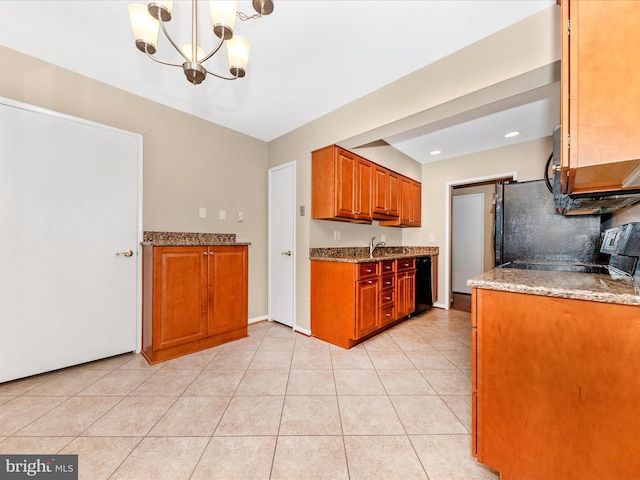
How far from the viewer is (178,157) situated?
2678mm

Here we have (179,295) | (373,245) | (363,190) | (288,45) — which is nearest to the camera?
(288,45)

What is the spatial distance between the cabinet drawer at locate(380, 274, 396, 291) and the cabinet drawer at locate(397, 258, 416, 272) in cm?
19

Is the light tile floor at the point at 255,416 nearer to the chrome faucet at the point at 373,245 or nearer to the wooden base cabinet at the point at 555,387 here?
the wooden base cabinet at the point at 555,387

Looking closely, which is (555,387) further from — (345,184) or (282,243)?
(282,243)

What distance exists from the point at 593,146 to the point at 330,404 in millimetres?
1823

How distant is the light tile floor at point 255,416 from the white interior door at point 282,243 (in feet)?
2.83

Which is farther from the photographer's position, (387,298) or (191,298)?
(387,298)

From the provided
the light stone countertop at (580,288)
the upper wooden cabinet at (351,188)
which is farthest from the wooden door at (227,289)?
the light stone countertop at (580,288)

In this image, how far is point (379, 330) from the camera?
2990mm

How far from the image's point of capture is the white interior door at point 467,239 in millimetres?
5066

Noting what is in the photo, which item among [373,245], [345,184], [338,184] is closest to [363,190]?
[345,184]

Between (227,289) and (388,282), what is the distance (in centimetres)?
178

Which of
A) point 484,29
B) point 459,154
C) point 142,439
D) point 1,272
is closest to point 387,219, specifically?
point 459,154

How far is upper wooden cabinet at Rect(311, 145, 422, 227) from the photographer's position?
9.05 feet
